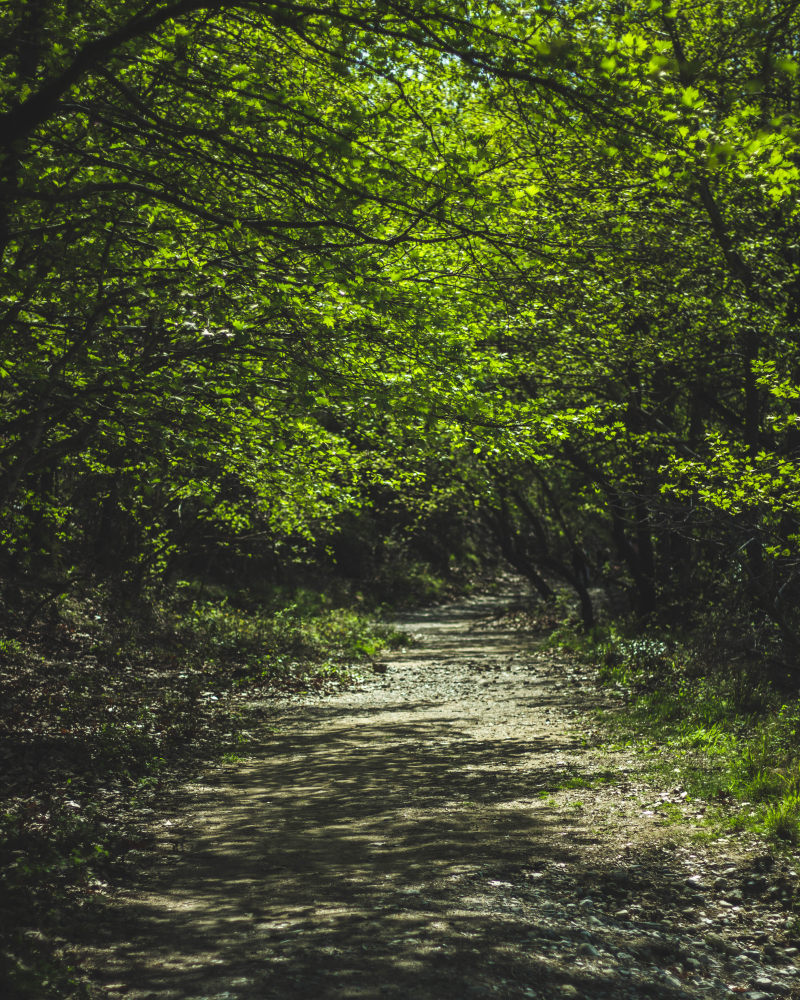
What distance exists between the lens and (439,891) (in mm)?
6230

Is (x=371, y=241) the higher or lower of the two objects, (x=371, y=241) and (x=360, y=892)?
the higher

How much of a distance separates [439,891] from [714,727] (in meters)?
6.33

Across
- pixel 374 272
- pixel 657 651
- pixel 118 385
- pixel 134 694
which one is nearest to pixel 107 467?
pixel 134 694

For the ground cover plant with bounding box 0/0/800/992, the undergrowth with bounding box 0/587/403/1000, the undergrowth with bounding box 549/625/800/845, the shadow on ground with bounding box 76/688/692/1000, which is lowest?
the undergrowth with bounding box 549/625/800/845

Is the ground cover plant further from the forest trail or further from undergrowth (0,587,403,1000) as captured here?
the forest trail

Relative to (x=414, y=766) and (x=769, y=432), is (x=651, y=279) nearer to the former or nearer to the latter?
(x=769, y=432)

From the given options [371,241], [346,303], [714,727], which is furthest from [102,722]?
[714,727]

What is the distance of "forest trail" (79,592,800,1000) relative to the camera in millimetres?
5031

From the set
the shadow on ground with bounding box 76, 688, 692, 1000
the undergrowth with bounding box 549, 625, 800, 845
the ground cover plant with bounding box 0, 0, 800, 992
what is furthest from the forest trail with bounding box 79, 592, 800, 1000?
the ground cover plant with bounding box 0, 0, 800, 992

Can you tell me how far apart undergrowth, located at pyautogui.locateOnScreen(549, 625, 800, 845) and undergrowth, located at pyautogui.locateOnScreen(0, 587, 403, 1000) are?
18.2 ft

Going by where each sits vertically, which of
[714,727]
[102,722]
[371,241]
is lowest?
[714,727]

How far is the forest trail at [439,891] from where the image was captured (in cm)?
503

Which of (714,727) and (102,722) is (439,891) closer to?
(102,722)

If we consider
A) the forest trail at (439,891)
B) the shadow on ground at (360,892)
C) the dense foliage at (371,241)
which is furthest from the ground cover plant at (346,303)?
the shadow on ground at (360,892)
